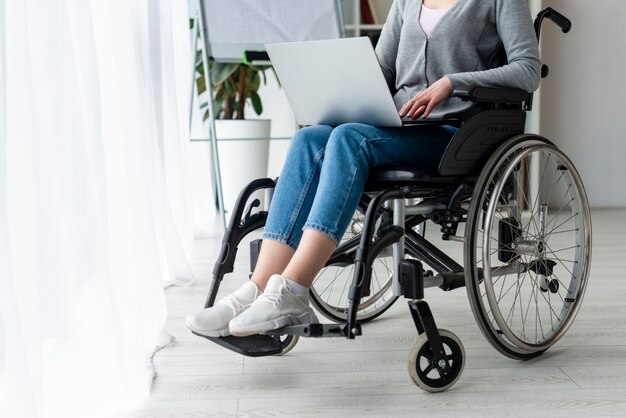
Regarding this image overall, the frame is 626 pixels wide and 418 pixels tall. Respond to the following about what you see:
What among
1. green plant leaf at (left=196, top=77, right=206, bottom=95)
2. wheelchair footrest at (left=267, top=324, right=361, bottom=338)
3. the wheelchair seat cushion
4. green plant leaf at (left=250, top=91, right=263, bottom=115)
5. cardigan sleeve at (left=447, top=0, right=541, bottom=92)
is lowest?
wheelchair footrest at (left=267, top=324, right=361, bottom=338)

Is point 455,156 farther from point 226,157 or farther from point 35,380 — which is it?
point 226,157

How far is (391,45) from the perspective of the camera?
196 centimetres

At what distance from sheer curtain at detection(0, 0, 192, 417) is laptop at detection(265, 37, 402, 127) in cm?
38

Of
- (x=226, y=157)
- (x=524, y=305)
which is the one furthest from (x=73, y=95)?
(x=226, y=157)

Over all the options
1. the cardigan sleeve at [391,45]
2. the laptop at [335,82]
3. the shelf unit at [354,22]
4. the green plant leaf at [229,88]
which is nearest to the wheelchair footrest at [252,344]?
the laptop at [335,82]

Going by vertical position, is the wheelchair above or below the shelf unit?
below

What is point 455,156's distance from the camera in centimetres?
160

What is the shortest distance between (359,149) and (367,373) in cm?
47

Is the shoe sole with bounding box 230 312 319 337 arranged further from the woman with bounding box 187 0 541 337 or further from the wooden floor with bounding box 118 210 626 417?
the wooden floor with bounding box 118 210 626 417

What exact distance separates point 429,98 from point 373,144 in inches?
6.0

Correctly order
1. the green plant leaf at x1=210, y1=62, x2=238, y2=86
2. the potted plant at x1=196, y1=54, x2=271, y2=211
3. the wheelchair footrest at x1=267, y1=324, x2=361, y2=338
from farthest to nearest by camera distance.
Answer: the potted plant at x1=196, y1=54, x2=271, y2=211, the green plant leaf at x1=210, y1=62, x2=238, y2=86, the wheelchair footrest at x1=267, y1=324, x2=361, y2=338

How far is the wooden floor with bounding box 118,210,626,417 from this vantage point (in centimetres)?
149

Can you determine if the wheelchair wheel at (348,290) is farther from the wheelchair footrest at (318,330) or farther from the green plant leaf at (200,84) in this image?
the green plant leaf at (200,84)

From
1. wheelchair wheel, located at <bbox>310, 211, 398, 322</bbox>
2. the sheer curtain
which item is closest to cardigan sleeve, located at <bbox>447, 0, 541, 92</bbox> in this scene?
wheelchair wheel, located at <bbox>310, 211, 398, 322</bbox>
